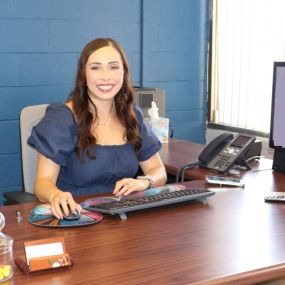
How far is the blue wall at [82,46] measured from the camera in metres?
3.17

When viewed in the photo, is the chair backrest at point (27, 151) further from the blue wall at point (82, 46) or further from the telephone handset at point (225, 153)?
the blue wall at point (82, 46)

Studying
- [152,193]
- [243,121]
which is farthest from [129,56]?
[152,193]

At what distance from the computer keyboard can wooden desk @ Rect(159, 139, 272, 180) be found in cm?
40

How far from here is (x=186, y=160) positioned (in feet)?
8.37

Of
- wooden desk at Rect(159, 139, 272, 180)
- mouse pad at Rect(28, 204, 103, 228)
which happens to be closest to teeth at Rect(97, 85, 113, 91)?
wooden desk at Rect(159, 139, 272, 180)

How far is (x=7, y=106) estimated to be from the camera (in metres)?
3.18

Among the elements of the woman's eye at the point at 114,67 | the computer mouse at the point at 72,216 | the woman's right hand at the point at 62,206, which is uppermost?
the woman's eye at the point at 114,67

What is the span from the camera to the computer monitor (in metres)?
2.25

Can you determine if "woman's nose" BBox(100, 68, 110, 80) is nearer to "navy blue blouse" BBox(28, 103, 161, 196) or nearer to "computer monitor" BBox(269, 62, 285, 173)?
"navy blue blouse" BBox(28, 103, 161, 196)

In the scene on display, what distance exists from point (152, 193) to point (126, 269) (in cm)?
60

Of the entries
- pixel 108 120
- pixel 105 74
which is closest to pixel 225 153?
pixel 108 120

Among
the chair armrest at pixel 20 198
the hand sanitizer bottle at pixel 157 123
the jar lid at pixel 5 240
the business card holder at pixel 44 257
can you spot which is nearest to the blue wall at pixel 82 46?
the hand sanitizer bottle at pixel 157 123

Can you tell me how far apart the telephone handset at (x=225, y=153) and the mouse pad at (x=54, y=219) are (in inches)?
30.8

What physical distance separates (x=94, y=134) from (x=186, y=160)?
0.54 meters
